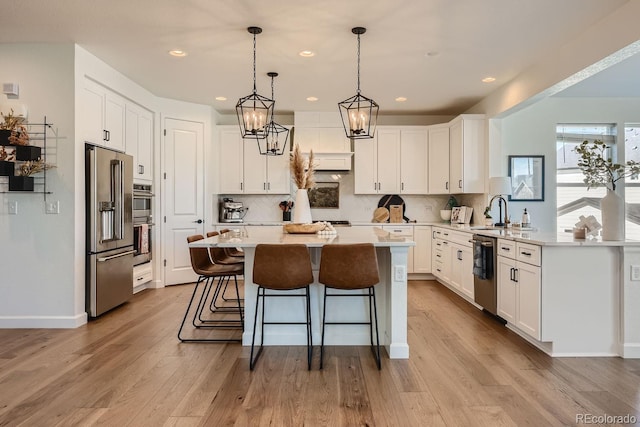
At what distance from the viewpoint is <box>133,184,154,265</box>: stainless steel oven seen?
5.12 meters

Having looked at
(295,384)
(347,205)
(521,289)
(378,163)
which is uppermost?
(378,163)

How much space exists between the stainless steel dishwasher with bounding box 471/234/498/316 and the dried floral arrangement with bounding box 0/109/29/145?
179 inches

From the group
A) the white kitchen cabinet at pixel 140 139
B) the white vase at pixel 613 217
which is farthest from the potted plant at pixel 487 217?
the white kitchen cabinet at pixel 140 139

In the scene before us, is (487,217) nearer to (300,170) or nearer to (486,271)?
(486,271)

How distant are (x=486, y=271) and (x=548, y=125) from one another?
2774 millimetres

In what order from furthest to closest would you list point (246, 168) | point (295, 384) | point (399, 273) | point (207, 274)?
point (246, 168), point (207, 274), point (399, 273), point (295, 384)

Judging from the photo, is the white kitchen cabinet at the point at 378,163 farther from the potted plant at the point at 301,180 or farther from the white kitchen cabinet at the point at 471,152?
the potted plant at the point at 301,180

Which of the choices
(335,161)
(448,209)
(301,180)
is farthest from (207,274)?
(448,209)

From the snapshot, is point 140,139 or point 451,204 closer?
point 140,139

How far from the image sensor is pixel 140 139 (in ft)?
17.4

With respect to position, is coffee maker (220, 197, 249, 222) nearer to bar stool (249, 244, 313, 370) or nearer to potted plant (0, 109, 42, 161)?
potted plant (0, 109, 42, 161)

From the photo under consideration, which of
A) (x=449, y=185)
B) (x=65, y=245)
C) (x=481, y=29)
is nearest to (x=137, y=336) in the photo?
(x=65, y=245)

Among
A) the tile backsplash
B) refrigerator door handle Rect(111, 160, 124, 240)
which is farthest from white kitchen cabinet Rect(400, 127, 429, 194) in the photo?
refrigerator door handle Rect(111, 160, 124, 240)

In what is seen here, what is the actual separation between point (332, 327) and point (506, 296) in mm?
1702
